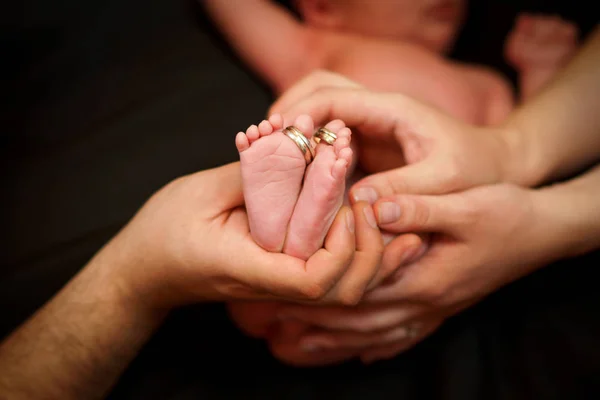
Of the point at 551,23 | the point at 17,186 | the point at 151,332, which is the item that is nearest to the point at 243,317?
the point at 151,332

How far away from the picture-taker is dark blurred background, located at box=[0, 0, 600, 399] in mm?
810

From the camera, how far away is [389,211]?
69cm

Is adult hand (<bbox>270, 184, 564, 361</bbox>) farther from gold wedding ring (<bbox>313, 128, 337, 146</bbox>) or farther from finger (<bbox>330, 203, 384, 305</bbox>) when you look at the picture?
gold wedding ring (<bbox>313, 128, 337, 146</bbox>)

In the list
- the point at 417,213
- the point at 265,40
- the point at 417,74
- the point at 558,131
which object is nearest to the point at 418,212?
the point at 417,213

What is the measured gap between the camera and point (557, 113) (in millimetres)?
947

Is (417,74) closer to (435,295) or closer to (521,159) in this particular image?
(521,159)

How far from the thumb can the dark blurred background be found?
0.27m

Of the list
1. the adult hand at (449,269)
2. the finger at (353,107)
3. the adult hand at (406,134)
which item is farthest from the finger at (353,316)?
the finger at (353,107)

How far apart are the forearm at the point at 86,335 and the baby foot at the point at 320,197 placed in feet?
1.05

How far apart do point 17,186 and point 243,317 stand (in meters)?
0.60

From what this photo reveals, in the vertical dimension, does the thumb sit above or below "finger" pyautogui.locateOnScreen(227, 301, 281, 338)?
above

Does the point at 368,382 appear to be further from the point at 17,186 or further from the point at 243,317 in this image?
the point at 17,186

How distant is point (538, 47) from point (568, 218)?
628 mm

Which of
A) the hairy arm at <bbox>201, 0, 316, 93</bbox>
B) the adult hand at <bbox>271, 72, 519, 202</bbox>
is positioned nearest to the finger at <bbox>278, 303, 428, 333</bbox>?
the adult hand at <bbox>271, 72, 519, 202</bbox>
